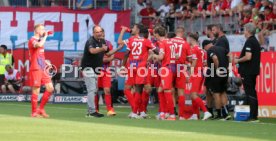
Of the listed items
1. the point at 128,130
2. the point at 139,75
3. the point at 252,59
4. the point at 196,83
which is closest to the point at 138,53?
the point at 139,75

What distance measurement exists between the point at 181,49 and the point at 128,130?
5519 mm

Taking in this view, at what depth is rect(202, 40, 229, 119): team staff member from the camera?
23953 mm

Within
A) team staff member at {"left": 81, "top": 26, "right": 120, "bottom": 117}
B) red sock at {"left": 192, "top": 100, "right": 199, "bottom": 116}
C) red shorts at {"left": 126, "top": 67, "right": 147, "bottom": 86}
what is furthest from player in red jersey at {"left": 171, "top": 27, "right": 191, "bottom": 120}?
team staff member at {"left": 81, "top": 26, "right": 120, "bottom": 117}

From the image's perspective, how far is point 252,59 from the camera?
23000 mm

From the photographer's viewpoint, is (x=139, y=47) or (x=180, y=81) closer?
(x=180, y=81)

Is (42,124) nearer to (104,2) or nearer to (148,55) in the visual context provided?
(148,55)

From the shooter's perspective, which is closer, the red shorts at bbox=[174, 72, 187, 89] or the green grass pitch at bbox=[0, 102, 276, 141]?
the green grass pitch at bbox=[0, 102, 276, 141]

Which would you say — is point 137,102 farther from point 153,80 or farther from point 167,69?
point 167,69

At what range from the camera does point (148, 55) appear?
24.6 metres

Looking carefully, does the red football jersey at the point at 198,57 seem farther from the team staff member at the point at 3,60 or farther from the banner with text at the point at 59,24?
the banner with text at the point at 59,24

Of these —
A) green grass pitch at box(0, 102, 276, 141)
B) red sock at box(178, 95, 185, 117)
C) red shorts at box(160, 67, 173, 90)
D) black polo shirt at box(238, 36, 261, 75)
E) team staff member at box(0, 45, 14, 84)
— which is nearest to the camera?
green grass pitch at box(0, 102, 276, 141)

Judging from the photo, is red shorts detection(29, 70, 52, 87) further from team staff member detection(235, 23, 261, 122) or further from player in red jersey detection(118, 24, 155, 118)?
team staff member detection(235, 23, 261, 122)

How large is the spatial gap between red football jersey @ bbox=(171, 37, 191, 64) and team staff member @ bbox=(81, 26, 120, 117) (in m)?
1.83

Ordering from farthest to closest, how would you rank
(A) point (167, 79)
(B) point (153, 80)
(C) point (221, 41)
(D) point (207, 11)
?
(D) point (207, 11) → (B) point (153, 80) → (C) point (221, 41) → (A) point (167, 79)
